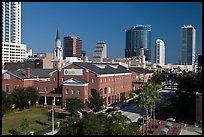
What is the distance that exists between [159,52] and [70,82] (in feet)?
522

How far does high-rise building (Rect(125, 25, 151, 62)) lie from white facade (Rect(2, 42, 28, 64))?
8925cm

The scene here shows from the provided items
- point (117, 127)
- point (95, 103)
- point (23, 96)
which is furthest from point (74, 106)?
point (117, 127)

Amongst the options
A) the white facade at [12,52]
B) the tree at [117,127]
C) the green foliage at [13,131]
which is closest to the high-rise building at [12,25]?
the white facade at [12,52]

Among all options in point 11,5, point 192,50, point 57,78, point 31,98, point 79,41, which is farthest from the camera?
point 192,50

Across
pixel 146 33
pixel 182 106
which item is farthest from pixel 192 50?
pixel 182 106

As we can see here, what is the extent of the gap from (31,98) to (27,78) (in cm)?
549

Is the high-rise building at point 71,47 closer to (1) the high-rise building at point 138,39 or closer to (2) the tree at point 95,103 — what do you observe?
(1) the high-rise building at point 138,39

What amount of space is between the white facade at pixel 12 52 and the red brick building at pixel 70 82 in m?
56.0

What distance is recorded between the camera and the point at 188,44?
174250 millimetres

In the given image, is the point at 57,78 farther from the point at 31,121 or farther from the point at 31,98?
the point at 31,121

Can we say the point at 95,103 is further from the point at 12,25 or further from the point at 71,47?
the point at 71,47

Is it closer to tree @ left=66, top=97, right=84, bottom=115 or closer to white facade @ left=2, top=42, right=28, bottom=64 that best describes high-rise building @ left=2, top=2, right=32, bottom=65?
white facade @ left=2, top=42, right=28, bottom=64

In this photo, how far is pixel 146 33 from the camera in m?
188

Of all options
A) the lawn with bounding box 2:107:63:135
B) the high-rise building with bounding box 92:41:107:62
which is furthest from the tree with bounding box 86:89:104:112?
the high-rise building with bounding box 92:41:107:62
